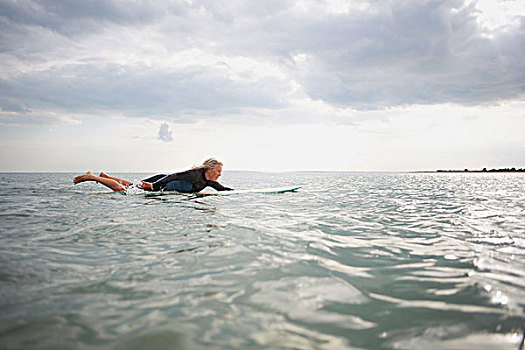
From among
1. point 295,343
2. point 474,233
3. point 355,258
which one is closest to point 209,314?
point 295,343

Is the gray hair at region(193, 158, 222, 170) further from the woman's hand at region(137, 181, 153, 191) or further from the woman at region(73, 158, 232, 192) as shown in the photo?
the woman's hand at region(137, 181, 153, 191)

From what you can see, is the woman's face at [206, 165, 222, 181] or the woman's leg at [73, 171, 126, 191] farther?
the woman's face at [206, 165, 222, 181]

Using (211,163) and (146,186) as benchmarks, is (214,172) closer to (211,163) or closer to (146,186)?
(211,163)

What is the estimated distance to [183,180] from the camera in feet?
35.4

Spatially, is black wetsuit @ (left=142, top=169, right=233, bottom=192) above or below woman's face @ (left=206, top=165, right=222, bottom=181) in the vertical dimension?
below

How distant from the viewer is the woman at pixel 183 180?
34.4 ft

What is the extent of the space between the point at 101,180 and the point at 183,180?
109 inches

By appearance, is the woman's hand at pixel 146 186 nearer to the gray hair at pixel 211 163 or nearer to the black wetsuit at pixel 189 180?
the black wetsuit at pixel 189 180

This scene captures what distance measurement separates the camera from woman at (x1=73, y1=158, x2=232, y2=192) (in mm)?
10484

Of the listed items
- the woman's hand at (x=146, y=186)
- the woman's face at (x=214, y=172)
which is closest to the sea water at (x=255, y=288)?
the woman's face at (x=214, y=172)

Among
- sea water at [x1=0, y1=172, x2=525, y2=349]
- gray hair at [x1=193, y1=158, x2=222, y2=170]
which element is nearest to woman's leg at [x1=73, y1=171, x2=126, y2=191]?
gray hair at [x1=193, y1=158, x2=222, y2=170]

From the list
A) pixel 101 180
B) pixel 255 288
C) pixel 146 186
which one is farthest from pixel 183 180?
pixel 255 288

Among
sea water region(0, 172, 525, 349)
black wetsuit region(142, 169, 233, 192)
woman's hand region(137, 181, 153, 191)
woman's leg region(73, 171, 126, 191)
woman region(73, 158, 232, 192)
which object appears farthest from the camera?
woman's hand region(137, 181, 153, 191)

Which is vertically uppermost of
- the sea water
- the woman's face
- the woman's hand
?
the woman's face
